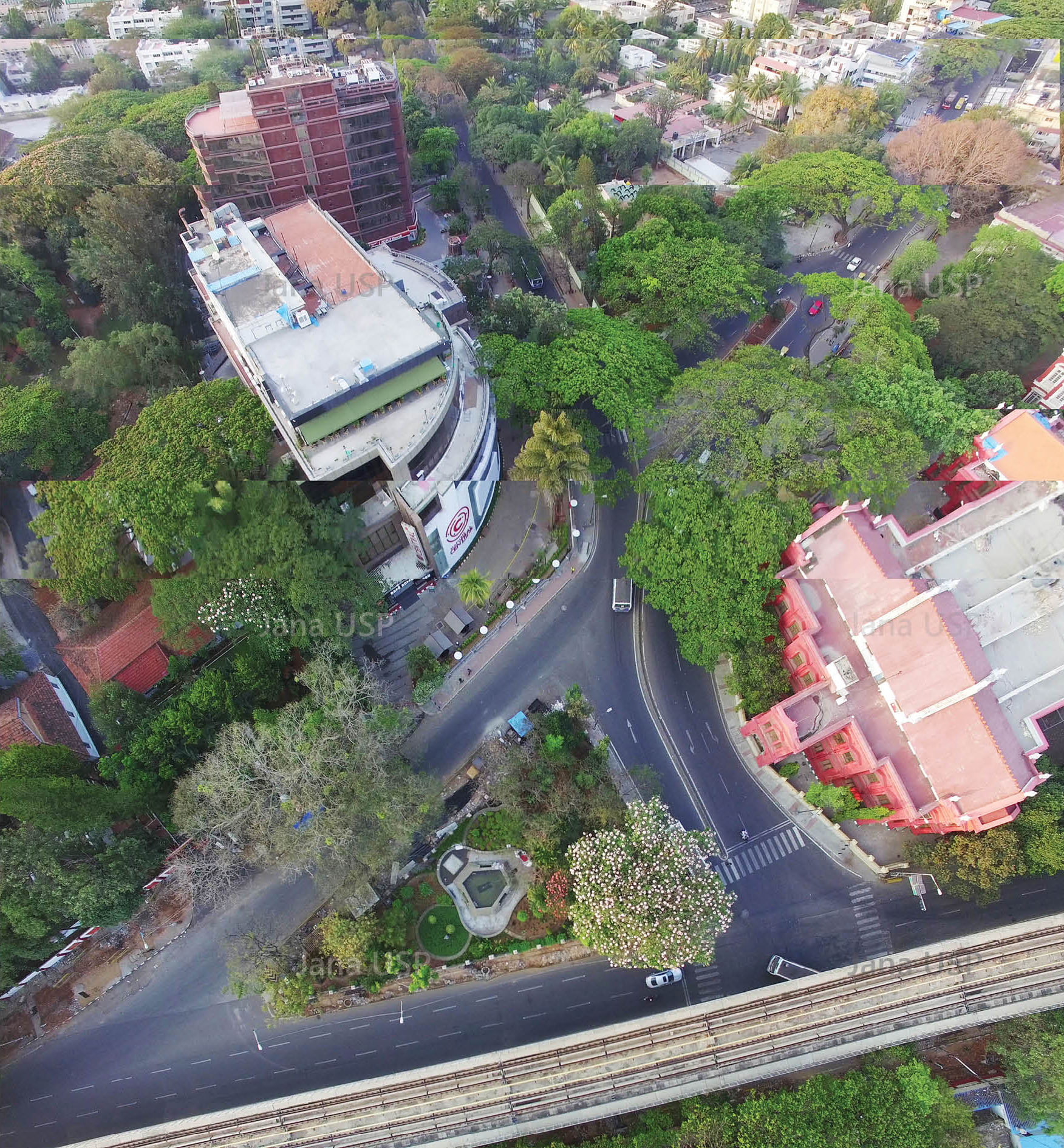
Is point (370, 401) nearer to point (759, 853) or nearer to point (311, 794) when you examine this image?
point (311, 794)

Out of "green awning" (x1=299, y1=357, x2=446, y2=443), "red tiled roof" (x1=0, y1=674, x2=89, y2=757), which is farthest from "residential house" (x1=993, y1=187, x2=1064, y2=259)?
"red tiled roof" (x1=0, y1=674, x2=89, y2=757)

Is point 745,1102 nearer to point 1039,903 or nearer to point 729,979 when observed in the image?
point 729,979

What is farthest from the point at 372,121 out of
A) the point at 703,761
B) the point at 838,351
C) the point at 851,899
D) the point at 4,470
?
the point at 851,899

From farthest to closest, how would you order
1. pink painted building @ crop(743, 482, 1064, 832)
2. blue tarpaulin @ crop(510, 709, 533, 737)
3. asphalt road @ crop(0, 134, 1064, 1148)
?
blue tarpaulin @ crop(510, 709, 533, 737), pink painted building @ crop(743, 482, 1064, 832), asphalt road @ crop(0, 134, 1064, 1148)

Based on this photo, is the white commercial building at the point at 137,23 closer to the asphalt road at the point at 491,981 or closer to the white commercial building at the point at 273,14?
the white commercial building at the point at 273,14

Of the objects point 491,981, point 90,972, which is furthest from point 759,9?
point 90,972

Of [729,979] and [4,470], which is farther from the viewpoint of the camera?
[4,470]

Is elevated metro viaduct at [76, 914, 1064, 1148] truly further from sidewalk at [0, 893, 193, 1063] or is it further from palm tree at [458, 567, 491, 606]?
palm tree at [458, 567, 491, 606]

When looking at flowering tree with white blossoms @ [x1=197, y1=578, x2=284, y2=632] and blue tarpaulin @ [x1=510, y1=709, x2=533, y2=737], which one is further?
blue tarpaulin @ [x1=510, y1=709, x2=533, y2=737]
